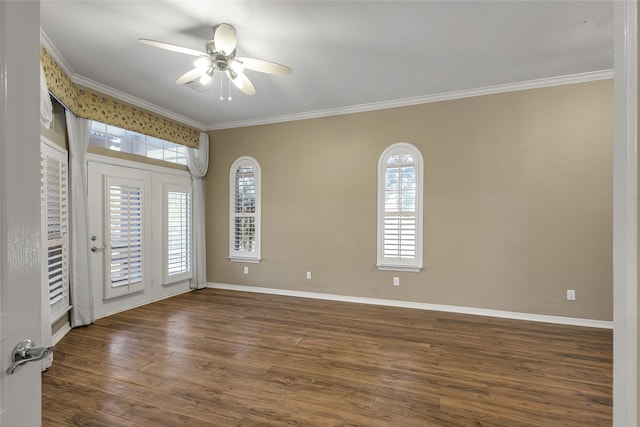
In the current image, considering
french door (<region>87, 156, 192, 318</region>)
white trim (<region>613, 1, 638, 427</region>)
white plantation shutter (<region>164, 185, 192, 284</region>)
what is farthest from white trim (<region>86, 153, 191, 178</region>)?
white trim (<region>613, 1, 638, 427</region>)

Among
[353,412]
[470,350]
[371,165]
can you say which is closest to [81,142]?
[371,165]

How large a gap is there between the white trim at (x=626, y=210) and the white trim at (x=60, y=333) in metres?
4.08

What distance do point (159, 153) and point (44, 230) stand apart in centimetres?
231

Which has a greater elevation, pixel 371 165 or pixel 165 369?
pixel 371 165

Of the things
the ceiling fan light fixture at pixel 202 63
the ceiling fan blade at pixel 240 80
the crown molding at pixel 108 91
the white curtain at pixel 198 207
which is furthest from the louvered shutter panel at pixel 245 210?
the ceiling fan light fixture at pixel 202 63

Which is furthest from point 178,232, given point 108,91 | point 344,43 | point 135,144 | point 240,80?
point 344,43

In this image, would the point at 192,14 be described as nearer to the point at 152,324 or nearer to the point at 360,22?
the point at 360,22

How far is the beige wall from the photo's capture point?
3645 millimetres

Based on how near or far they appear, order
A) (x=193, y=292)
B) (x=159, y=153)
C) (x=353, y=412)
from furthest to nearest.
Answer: (x=193, y=292) → (x=159, y=153) → (x=353, y=412)

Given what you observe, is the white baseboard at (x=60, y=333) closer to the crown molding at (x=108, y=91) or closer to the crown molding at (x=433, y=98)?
the crown molding at (x=108, y=91)

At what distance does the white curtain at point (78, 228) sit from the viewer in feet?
11.5

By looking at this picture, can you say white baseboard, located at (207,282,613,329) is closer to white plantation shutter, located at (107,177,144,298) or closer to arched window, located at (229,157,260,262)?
arched window, located at (229,157,260,262)

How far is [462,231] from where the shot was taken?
414 centimetres

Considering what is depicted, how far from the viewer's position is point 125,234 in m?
4.27
